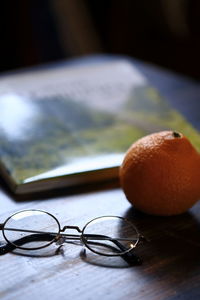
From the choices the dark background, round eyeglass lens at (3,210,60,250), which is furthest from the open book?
the dark background

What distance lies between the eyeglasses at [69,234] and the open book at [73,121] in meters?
0.10

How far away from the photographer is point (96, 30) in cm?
235

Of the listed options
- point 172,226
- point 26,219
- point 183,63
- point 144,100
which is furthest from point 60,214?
point 183,63

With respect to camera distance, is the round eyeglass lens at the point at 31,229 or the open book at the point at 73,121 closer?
the round eyeglass lens at the point at 31,229

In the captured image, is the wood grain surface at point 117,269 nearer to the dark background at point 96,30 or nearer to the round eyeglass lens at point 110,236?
the round eyeglass lens at point 110,236

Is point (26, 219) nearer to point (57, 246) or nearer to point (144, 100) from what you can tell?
point (57, 246)

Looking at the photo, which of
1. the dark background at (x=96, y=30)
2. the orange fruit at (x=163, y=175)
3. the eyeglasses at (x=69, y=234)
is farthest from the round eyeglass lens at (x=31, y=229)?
the dark background at (x=96, y=30)

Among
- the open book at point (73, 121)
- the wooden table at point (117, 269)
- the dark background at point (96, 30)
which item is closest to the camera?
the wooden table at point (117, 269)

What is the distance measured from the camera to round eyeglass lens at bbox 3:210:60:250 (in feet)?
1.89

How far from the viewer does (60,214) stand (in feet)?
2.12

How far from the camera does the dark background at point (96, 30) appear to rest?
216 cm

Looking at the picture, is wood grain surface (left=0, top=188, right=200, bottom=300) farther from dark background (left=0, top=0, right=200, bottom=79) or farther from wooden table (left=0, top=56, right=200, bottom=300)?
dark background (left=0, top=0, right=200, bottom=79)

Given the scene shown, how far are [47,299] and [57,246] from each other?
0.10 meters

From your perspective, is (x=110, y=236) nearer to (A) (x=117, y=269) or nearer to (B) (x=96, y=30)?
(A) (x=117, y=269)
